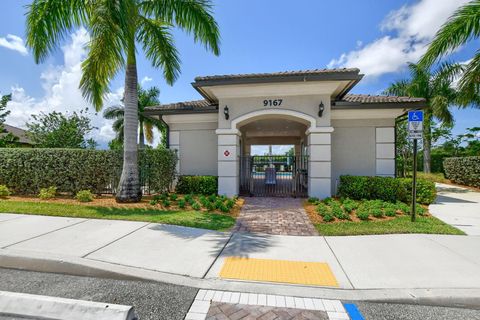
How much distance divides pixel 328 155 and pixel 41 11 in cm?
1042

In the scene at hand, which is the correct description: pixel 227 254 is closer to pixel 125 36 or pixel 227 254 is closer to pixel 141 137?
pixel 125 36

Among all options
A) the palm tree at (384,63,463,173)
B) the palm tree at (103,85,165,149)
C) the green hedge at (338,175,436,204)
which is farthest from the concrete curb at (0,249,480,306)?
the palm tree at (103,85,165,149)

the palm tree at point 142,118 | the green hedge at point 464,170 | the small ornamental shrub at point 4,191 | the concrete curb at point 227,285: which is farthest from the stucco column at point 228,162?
the palm tree at point 142,118

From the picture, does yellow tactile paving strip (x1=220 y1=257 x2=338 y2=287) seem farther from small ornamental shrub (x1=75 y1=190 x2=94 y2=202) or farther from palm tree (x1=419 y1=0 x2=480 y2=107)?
palm tree (x1=419 y1=0 x2=480 y2=107)

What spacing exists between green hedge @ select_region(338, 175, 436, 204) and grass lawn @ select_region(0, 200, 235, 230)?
5279 mm

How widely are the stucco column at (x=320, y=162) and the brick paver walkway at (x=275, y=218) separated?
0.90 metres

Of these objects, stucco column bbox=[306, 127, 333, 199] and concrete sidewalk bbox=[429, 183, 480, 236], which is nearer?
concrete sidewalk bbox=[429, 183, 480, 236]

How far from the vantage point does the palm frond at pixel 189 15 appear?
737cm

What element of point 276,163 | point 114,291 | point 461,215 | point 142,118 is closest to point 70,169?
point 114,291

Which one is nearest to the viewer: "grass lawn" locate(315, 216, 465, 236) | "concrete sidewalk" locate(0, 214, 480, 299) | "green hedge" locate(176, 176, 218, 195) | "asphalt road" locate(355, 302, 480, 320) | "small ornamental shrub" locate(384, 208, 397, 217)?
"asphalt road" locate(355, 302, 480, 320)

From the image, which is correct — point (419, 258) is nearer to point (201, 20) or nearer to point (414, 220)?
point (414, 220)

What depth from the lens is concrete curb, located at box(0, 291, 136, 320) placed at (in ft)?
7.74

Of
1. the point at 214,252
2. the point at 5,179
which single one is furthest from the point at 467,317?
the point at 5,179

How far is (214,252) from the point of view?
421 cm
